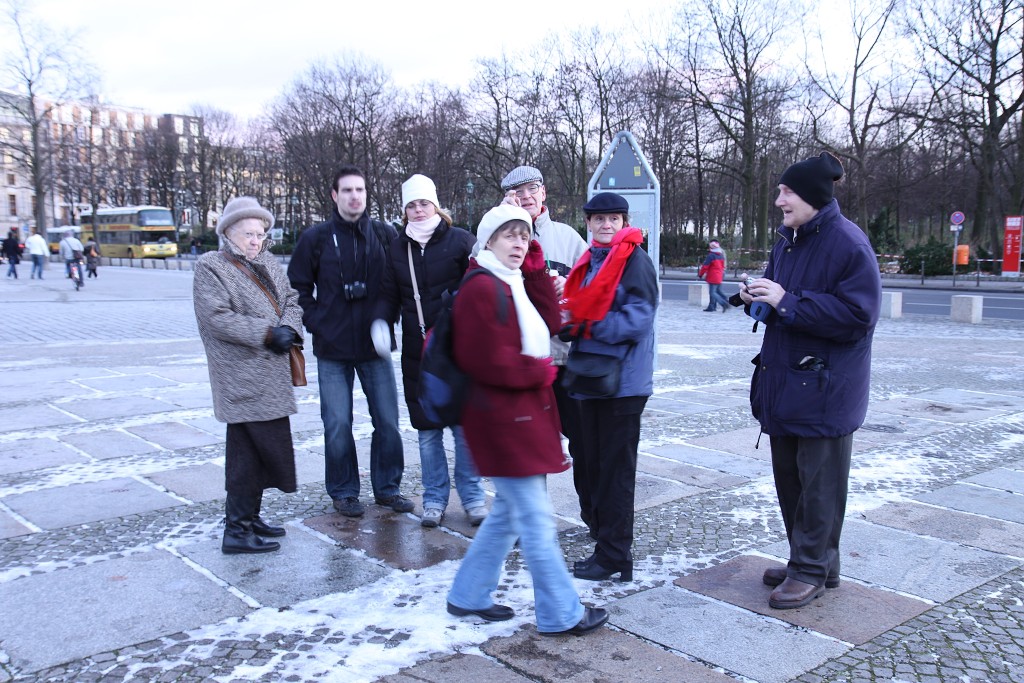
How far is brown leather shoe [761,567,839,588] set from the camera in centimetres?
378

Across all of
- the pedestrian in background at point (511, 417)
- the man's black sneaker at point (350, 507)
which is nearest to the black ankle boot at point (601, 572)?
the pedestrian in background at point (511, 417)

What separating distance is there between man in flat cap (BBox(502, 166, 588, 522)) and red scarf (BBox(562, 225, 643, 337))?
58cm

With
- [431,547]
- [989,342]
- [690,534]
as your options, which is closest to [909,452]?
[690,534]

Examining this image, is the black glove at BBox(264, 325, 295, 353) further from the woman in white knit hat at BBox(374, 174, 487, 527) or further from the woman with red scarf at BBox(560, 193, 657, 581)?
Result: the woman with red scarf at BBox(560, 193, 657, 581)

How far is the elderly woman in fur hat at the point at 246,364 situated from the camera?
4.20 metres

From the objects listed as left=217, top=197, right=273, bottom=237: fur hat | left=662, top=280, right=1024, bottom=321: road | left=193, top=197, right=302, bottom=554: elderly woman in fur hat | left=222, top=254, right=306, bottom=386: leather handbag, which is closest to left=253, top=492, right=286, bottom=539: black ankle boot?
left=193, top=197, right=302, bottom=554: elderly woman in fur hat

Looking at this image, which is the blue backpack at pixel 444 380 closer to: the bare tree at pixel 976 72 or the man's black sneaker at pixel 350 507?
the man's black sneaker at pixel 350 507

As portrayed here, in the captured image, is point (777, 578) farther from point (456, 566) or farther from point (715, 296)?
point (715, 296)

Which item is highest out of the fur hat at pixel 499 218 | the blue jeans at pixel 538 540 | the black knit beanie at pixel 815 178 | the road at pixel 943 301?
the black knit beanie at pixel 815 178

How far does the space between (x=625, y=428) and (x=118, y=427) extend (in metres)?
4.87

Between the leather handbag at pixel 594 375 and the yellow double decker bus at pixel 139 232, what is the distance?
54649mm

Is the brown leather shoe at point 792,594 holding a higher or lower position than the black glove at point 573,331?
lower

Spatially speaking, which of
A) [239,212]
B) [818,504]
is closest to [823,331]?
[818,504]

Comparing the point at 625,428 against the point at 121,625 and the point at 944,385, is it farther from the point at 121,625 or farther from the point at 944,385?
the point at 944,385
